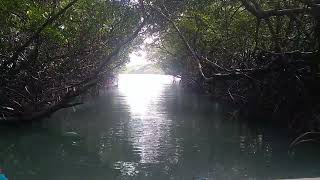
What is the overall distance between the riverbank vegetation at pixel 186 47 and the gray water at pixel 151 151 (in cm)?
92

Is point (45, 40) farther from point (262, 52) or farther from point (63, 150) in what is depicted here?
point (262, 52)

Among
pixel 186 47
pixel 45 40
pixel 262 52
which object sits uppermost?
pixel 45 40

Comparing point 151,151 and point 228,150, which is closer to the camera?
point 151,151

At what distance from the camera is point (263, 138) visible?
13.2 meters

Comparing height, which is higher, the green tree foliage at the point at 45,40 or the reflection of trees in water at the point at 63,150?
the green tree foliage at the point at 45,40

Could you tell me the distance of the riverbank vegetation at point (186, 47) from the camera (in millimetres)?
11109

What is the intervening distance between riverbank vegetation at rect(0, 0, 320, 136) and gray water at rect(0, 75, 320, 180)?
925mm

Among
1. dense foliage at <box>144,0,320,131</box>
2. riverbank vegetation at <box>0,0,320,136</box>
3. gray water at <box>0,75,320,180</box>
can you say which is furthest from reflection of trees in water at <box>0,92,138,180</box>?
dense foliage at <box>144,0,320,131</box>

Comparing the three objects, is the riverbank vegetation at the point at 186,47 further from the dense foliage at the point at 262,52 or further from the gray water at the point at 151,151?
the gray water at the point at 151,151

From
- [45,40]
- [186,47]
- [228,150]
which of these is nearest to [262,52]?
[186,47]

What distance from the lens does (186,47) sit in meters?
13.5

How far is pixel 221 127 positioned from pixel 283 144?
398 centimetres

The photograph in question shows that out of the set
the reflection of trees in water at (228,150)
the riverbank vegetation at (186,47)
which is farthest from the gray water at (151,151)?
the riverbank vegetation at (186,47)

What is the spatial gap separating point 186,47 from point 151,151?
399 cm
